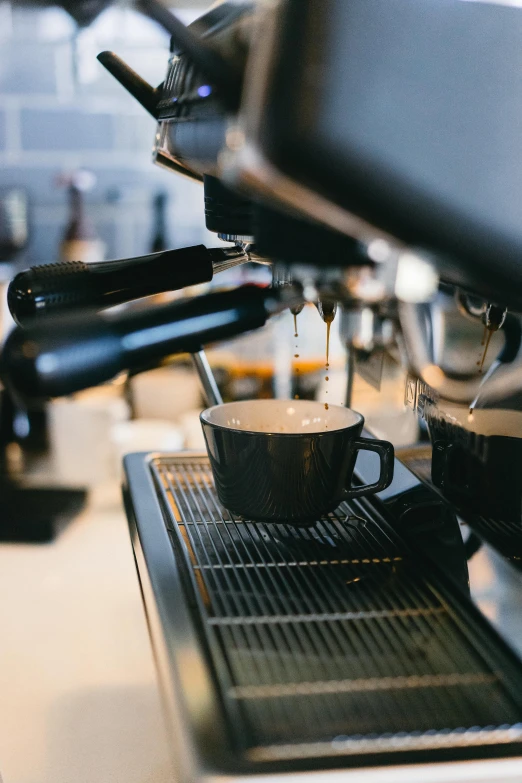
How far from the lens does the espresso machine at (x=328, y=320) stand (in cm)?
24

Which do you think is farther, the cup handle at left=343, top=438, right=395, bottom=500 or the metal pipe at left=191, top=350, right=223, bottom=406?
the metal pipe at left=191, top=350, right=223, bottom=406

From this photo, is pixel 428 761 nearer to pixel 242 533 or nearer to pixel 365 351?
pixel 242 533

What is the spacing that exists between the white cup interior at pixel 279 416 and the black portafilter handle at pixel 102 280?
0.34 ft

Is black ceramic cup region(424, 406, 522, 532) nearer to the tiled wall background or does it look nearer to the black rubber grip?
the black rubber grip

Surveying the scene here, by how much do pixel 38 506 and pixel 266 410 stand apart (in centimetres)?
39

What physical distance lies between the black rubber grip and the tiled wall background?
4.53 ft

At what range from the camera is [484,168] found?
257mm

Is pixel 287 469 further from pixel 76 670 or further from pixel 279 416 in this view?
pixel 76 670

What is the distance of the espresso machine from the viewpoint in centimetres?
24

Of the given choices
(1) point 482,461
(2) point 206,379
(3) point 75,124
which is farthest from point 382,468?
(3) point 75,124

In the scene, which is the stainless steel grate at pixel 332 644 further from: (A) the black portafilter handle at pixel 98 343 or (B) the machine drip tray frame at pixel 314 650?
(A) the black portafilter handle at pixel 98 343

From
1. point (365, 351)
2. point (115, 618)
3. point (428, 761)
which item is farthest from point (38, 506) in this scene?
point (428, 761)

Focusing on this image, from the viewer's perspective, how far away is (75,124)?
67.2 inches

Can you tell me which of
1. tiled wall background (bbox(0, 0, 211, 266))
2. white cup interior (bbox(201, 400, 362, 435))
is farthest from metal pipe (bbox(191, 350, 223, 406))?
tiled wall background (bbox(0, 0, 211, 266))
